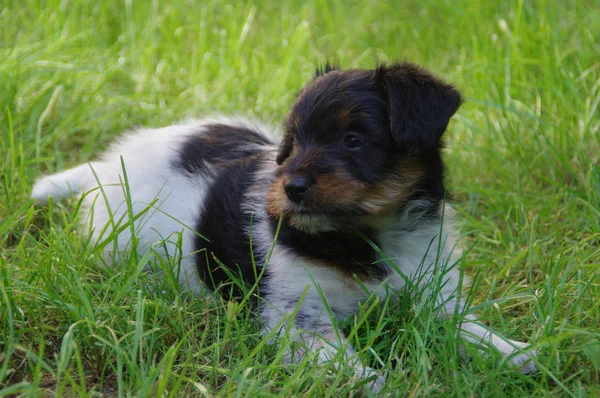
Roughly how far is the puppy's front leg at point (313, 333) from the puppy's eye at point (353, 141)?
671mm

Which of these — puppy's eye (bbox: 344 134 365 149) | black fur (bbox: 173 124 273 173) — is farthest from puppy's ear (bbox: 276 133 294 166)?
black fur (bbox: 173 124 273 173)

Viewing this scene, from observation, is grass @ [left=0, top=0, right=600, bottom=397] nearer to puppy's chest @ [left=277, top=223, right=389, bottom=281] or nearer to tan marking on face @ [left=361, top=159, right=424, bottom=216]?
puppy's chest @ [left=277, top=223, right=389, bottom=281]

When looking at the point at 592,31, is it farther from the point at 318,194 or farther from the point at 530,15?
the point at 318,194

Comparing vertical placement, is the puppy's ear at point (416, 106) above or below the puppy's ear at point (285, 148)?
above

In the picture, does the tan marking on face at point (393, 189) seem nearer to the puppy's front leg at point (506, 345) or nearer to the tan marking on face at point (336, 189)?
the tan marking on face at point (336, 189)

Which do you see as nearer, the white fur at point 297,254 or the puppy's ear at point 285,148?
the white fur at point 297,254

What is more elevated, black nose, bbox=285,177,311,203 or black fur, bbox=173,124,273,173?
black nose, bbox=285,177,311,203

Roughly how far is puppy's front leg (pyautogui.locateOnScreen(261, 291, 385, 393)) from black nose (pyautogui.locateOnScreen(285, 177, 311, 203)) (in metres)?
0.41

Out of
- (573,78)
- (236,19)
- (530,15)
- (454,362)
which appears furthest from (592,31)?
(454,362)

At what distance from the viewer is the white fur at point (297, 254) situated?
3.26 metres

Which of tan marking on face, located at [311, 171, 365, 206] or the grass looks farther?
tan marking on face, located at [311, 171, 365, 206]

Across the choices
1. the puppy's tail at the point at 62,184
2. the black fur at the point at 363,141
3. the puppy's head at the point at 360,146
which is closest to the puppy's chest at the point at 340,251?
the black fur at the point at 363,141

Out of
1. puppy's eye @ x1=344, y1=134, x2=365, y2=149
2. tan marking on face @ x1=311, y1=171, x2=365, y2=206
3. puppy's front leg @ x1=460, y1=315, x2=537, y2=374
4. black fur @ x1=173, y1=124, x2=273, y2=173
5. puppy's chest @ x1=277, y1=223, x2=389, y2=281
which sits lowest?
puppy's front leg @ x1=460, y1=315, x2=537, y2=374

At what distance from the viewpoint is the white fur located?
3260mm
